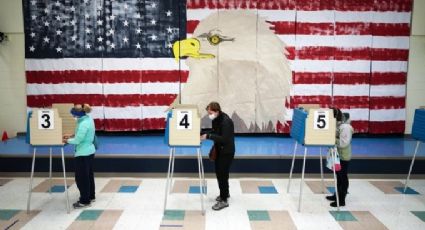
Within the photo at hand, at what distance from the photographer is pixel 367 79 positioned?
28.0ft

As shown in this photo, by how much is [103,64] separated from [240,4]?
122 inches

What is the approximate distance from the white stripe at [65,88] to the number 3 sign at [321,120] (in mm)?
5072

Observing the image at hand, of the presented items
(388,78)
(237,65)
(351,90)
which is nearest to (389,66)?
(388,78)

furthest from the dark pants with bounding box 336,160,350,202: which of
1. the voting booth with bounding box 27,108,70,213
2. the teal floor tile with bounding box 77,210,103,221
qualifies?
the voting booth with bounding box 27,108,70,213

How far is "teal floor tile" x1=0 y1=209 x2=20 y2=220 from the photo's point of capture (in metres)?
4.78

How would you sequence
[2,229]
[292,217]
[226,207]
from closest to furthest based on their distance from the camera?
1. [2,229]
2. [292,217]
3. [226,207]

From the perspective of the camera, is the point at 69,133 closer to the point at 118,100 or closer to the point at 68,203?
the point at 68,203

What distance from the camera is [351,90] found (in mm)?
8555

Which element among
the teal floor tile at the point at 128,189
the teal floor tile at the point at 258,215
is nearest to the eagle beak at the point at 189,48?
the teal floor tile at the point at 128,189

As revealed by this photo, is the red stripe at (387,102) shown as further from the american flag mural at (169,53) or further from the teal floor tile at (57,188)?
the teal floor tile at (57,188)

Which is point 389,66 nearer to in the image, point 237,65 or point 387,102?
point 387,102

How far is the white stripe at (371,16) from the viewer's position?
837 centimetres

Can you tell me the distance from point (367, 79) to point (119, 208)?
5936 mm

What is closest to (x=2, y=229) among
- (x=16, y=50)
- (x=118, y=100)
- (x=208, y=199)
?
(x=208, y=199)
